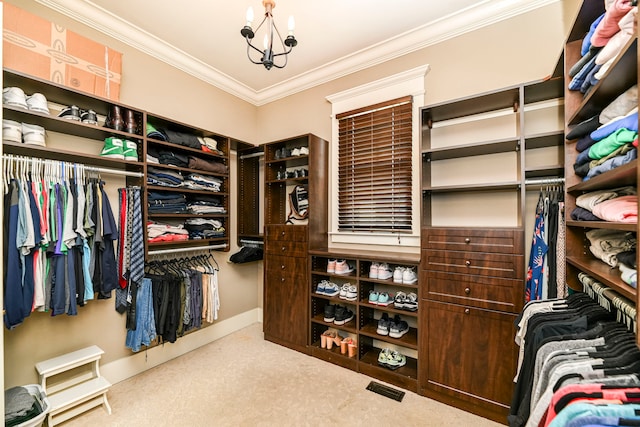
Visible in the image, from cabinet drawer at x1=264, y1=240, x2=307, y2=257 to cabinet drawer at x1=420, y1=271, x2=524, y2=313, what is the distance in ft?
3.91

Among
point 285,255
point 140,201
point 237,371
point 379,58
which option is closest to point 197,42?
point 140,201

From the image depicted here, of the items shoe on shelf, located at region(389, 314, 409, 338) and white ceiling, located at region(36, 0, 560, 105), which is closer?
white ceiling, located at region(36, 0, 560, 105)

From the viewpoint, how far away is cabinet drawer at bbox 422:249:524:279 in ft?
5.80

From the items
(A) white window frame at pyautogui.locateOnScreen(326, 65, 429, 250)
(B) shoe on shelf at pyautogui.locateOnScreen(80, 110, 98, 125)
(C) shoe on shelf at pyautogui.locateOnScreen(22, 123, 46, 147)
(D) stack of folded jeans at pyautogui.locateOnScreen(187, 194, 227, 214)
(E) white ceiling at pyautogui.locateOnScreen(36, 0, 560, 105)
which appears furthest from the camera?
(D) stack of folded jeans at pyautogui.locateOnScreen(187, 194, 227, 214)

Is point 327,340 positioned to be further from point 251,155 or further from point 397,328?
point 251,155

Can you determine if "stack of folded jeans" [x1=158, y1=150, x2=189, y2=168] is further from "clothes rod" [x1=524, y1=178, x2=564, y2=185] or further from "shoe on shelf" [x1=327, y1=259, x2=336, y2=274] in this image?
"clothes rod" [x1=524, y1=178, x2=564, y2=185]

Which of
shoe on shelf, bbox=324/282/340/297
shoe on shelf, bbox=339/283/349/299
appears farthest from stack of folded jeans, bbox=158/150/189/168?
shoe on shelf, bbox=339/283/349/299

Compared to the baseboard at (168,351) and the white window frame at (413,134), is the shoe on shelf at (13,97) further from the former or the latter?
the white window frame at (413,134)

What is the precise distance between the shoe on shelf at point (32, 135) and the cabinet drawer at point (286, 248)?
77.3 inches

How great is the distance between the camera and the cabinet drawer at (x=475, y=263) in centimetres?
177

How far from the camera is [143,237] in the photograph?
2281mm

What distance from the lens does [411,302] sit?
223 centimetres

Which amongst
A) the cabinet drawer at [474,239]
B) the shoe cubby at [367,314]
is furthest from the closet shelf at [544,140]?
the shoe cubby at [367,314]

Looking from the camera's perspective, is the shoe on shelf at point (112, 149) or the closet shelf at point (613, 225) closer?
the closet shelf at point (613, 225)
